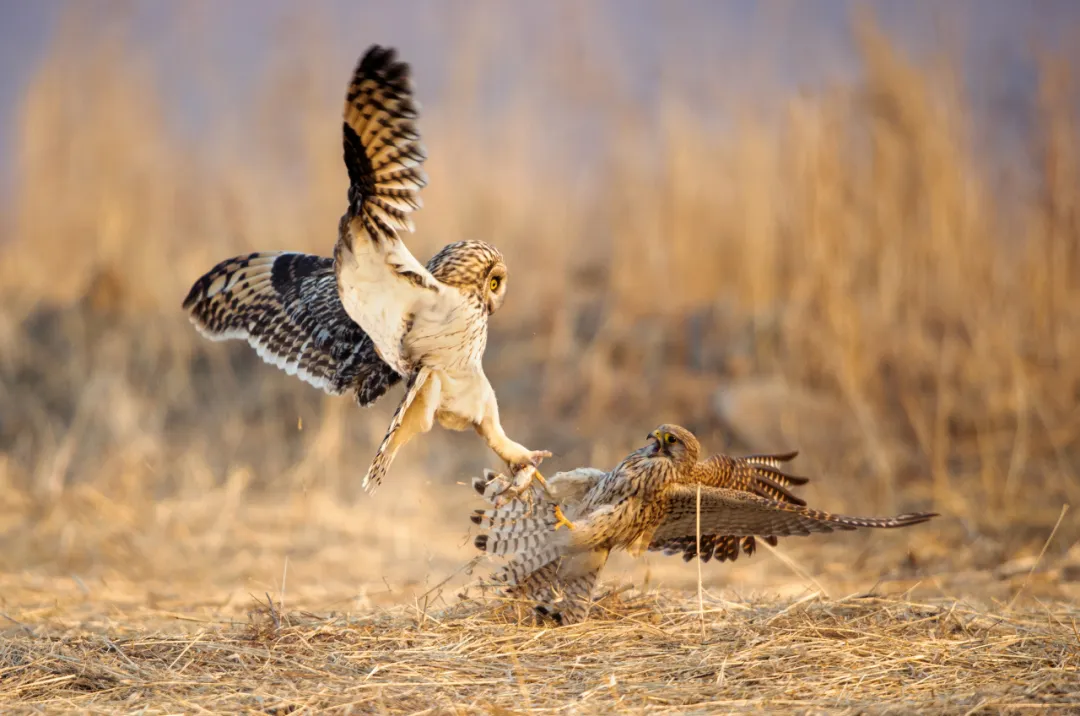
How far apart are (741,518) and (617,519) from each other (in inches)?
16.9

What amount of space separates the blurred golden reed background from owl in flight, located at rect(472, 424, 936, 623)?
1.61 meters

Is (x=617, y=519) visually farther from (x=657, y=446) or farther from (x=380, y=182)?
(x=380, y=182)

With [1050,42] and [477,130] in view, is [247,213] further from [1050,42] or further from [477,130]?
[1050,42]

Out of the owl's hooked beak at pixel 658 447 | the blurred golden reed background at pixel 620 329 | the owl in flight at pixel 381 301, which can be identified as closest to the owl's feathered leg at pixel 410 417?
the owl in flight at pixel 381 301

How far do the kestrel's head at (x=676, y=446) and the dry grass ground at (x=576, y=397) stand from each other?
1.58ft

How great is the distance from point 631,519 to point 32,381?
6.38 meters

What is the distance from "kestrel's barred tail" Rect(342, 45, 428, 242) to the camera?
2996 mm

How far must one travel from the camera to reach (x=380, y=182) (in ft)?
10.2

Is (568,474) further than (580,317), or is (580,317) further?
(580,317)

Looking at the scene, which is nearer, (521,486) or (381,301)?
(381,301)

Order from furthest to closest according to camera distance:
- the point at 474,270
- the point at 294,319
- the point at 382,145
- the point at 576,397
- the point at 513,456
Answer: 1. the point at 576,397
2. the point at 294,319
3. the point at 513,456
4. the point at 474,270
5. the point at 382,145

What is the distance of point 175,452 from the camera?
7.55m

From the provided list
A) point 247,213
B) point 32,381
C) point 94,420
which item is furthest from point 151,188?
point 94,420

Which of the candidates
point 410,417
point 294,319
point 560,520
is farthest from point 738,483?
point 294,319
